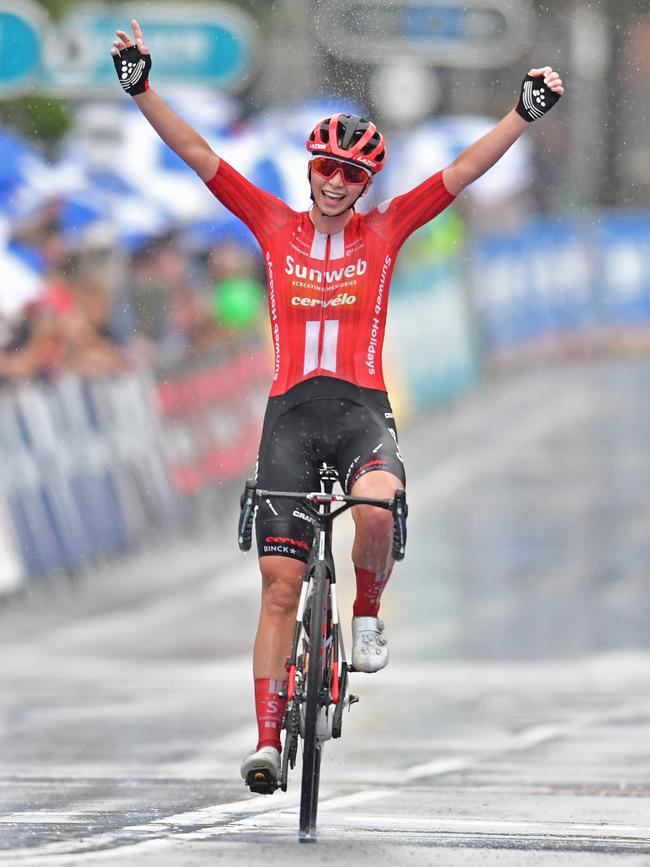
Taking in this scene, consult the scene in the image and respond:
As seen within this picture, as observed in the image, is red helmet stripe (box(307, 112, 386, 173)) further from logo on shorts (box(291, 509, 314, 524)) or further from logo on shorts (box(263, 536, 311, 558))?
logo on shorts (box(263, 536, 311, 558))

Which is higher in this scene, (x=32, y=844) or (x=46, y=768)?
(x=46, y=768)

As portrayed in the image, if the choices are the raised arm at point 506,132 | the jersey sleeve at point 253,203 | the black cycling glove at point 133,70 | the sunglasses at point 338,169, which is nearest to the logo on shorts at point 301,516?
the jersey sleeve at point 253,203

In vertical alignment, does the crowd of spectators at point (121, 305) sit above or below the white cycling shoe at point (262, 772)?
above

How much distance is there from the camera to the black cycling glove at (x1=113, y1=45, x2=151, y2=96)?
25.5ft

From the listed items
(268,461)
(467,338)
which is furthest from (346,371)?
(467,338)

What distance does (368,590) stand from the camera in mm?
7734

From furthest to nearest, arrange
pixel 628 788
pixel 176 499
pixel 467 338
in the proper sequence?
pixel 467 338 < pixel 176 499 < pixel 628 788

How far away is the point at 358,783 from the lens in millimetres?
9141

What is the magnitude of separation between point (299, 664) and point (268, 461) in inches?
28.3

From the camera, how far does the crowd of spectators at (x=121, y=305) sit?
16.0 m

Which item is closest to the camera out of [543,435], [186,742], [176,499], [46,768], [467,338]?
[46,768]

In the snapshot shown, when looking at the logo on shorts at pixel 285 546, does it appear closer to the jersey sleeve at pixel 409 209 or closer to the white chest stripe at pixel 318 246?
Result: the white chest stripe at pixel 318 246

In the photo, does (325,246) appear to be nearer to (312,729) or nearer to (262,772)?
(312,729)

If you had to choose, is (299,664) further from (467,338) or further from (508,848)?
(467,338)
